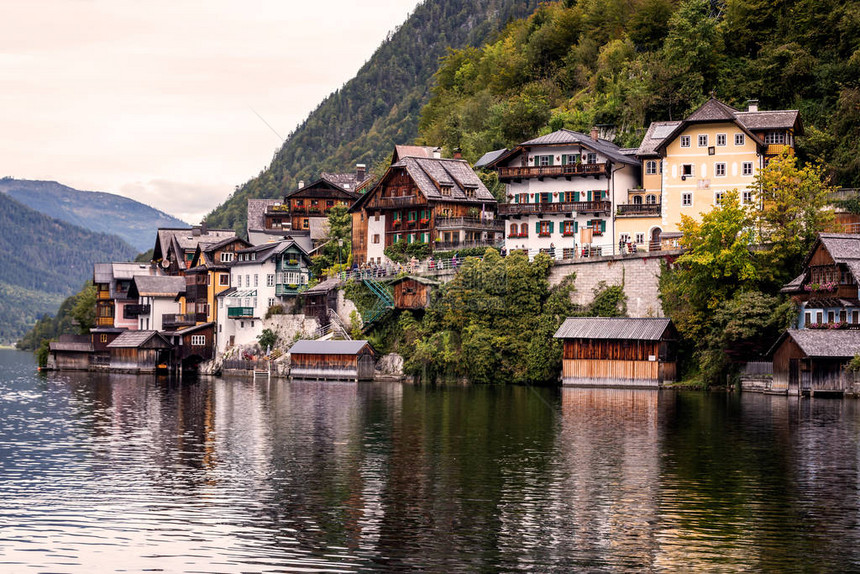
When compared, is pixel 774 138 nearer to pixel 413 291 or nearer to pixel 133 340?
pixel 413 291

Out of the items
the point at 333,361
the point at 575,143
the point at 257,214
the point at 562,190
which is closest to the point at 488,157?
the point at 562,190

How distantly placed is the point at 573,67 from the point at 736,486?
102 metres

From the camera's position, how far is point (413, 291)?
97.0 metres

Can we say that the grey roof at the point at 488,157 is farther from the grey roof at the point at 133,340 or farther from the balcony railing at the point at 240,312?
the grey roof at the point at 133,340

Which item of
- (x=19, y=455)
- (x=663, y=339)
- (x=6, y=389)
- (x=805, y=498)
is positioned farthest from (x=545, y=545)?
(x=6, y=389)

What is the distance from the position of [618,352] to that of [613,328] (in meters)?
1.80

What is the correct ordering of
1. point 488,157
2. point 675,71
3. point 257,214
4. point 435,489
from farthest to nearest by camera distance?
point 257,214
point 488,157
point 675,71
point 435,489

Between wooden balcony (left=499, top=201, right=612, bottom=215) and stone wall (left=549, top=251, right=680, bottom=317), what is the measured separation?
7.74 m

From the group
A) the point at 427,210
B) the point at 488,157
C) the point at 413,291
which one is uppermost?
the point at 488,157

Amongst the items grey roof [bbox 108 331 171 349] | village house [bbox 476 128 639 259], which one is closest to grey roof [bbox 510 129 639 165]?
village house [bbox 476 128 639 259]

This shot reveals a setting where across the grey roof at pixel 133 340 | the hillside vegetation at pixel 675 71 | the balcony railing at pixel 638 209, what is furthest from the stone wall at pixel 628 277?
the grey roof at pixel 133 340

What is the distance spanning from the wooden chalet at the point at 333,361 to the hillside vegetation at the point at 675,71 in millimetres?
32670

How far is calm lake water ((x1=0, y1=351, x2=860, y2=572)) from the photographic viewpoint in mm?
28000

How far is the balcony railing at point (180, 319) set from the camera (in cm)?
12325
